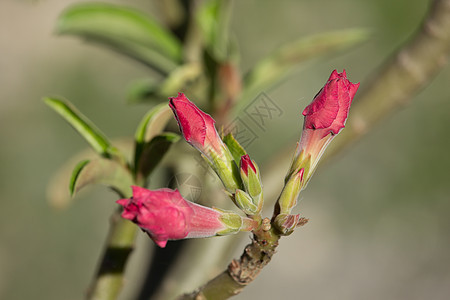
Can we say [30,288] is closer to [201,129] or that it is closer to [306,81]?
[306,81]

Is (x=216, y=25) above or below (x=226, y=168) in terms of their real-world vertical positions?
above

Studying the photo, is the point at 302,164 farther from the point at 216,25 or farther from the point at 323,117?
the point at 216,25

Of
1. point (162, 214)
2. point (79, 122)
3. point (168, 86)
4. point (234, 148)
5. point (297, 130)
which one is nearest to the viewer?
point (162, 214)

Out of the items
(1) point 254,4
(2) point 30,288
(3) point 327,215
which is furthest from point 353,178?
(2) point 30,288

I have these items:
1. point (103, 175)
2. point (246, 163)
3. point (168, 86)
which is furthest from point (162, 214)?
point (168, 86)

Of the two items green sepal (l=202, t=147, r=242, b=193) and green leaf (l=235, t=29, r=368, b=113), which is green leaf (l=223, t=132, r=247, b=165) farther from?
green leaf (l=235, t=29, r=368, b=113)

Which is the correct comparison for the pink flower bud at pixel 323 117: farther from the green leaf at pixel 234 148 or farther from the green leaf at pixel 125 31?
the green leaf at pixel 125 31

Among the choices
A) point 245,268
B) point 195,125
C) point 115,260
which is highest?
point 195,125
